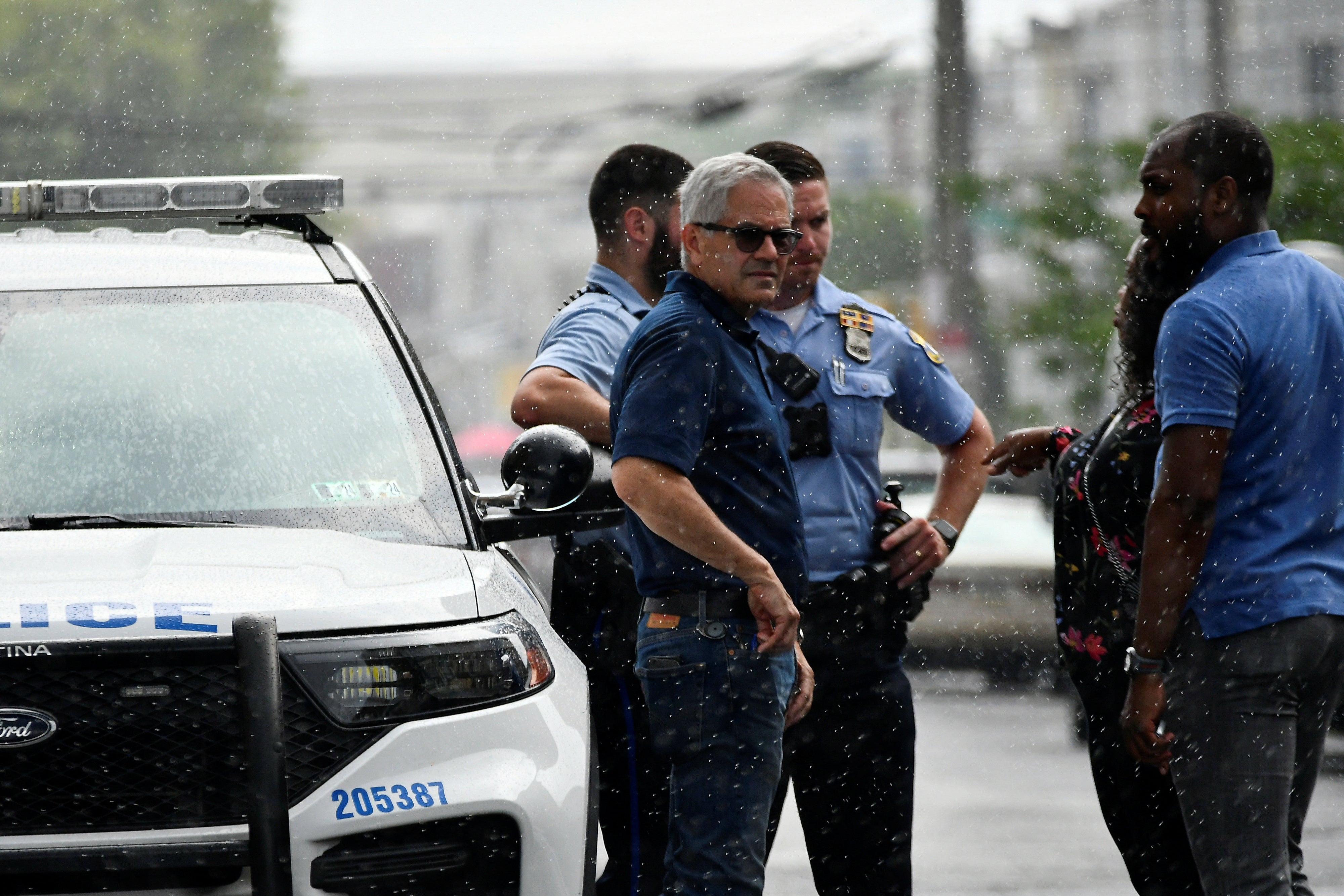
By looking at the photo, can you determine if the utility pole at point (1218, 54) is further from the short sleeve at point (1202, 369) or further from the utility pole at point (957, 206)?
the short sleeve at point (1202, 369)

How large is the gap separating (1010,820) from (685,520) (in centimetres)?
425

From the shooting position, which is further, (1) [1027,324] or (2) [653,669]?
(1) [1027,324]

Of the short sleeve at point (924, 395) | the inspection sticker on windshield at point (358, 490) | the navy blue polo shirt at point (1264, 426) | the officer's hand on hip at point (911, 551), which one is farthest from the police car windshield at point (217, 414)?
the navy blue polo shirt at point (1264, 426)

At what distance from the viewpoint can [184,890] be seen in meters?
2.97

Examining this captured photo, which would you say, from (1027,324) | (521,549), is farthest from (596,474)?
(1027,324)

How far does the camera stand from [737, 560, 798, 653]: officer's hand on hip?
138 inches

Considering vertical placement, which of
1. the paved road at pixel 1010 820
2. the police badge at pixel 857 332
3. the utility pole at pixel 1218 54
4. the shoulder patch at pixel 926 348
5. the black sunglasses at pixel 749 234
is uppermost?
the utility pole at pixel 1218 54

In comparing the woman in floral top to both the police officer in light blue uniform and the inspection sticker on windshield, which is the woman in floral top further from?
the inspection sticker on windshield

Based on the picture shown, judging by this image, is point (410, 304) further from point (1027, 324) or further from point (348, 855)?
point (348, 855)

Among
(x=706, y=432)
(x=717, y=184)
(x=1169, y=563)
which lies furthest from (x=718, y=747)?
(x=717, y=184)

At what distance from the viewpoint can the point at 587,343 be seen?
183 inches

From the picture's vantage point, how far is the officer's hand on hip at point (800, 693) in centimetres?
371

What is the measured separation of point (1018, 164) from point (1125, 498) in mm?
25791

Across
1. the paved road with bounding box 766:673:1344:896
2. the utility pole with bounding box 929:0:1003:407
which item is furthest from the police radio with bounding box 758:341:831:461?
the utility pole with bounding box 929:0:1003:407
